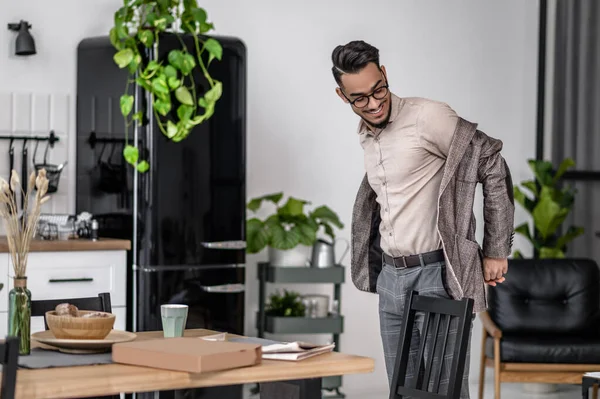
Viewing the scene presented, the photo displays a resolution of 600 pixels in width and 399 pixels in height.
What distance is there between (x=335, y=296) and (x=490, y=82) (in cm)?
188

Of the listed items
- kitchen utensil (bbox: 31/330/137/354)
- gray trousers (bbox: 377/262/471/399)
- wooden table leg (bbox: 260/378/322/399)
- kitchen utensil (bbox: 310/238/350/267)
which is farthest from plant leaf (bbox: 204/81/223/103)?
wooden table leg (bbox: 260/378/322/399)

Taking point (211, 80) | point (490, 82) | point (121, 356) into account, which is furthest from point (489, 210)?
point (490, 82)

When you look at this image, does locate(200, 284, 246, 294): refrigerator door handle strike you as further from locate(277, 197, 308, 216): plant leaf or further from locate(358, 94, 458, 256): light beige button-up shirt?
locate(358, 94, 458, 256): light beige button-up shirt

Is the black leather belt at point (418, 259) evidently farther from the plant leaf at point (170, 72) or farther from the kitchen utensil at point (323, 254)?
the kitchen utensil at point (323, 254)

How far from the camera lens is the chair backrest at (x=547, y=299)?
5258 mm

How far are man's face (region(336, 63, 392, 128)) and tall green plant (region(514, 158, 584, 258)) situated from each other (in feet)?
10.8

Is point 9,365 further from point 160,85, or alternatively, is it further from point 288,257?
point 288,257

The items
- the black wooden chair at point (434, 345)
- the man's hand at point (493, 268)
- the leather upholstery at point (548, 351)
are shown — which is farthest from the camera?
the leather upholstery at point (548, 351)

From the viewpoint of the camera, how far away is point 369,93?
9.30ft

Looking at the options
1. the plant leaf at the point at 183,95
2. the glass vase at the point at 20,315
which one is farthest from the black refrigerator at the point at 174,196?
the glass vase at the point at 20,315

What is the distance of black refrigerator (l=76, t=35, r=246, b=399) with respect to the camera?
4551 millimetres

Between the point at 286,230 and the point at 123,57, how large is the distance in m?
1.28

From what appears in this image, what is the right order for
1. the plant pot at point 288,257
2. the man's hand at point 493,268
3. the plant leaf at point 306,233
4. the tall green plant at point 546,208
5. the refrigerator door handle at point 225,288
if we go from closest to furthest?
1. the man's hand at point 493,268
2. the refrigerator door handle at point 225,288
3. the plant leaf at point 306,233
4. the plant pot at point 288,257
5. the tall green plant at point 546,208

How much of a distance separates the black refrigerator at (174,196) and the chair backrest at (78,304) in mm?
1714
